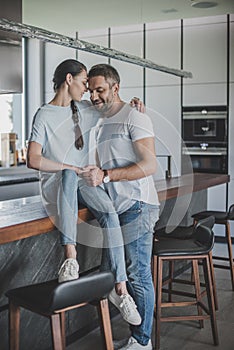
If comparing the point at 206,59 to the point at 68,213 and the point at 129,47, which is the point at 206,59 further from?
the point at 68,213

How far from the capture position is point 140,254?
9.14 feet

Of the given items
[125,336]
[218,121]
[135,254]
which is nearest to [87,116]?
[135,254]

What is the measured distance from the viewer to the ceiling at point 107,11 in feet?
17.9

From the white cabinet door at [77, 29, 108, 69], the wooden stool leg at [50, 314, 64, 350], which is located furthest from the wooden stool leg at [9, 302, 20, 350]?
the white cabinet door at [77, 29, 108, 69]

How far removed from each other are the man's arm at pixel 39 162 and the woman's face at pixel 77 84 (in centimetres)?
37

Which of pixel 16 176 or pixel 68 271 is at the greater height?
pixel 16 176

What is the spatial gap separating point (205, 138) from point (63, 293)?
476 cm

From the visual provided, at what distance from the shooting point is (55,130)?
2609mm

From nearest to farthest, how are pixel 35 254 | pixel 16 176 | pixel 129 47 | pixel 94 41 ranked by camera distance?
pixel 35 254, pixel 16 176, pixel 129 47, pixel 94 41

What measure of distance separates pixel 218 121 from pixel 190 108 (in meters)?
0.40

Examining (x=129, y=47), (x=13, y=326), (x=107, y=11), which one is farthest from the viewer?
(x=129, y=47)

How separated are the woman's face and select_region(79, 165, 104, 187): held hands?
1.41ft

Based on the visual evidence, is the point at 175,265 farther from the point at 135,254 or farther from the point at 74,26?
the point at 74,26

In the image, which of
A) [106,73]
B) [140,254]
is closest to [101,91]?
[106,73]
